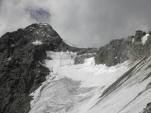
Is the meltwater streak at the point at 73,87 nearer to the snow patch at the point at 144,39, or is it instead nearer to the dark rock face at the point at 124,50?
the dark rock face at the point at 124,50

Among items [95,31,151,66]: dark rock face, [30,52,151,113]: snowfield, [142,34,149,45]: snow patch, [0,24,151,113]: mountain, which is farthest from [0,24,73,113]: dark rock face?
[142,34,149,45]: snow patch

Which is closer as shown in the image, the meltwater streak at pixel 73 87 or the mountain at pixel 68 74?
the mountain at pixel 68 74

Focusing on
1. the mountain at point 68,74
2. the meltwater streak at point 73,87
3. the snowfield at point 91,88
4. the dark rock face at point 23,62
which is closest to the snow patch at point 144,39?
the mountain at point 68,74

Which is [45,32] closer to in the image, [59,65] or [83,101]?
[59,65]

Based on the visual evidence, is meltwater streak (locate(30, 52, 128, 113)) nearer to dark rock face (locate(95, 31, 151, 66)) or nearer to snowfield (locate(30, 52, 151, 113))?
snowfield (locate(30, 52, 151, 113))

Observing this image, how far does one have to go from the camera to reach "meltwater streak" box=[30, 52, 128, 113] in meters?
49.9

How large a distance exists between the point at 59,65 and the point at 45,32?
21.7 m

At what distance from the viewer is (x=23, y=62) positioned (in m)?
77.2

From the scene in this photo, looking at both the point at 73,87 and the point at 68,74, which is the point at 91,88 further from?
the point at 68,74

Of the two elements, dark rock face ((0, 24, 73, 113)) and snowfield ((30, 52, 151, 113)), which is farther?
dark rock face ((0, 24, 73, 113))

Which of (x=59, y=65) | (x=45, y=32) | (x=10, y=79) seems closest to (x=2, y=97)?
(x=10, y=79)

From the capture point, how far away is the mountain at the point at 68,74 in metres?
40.2

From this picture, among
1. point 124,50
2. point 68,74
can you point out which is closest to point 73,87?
point 68,74

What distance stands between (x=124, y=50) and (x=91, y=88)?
1195 centimetres
